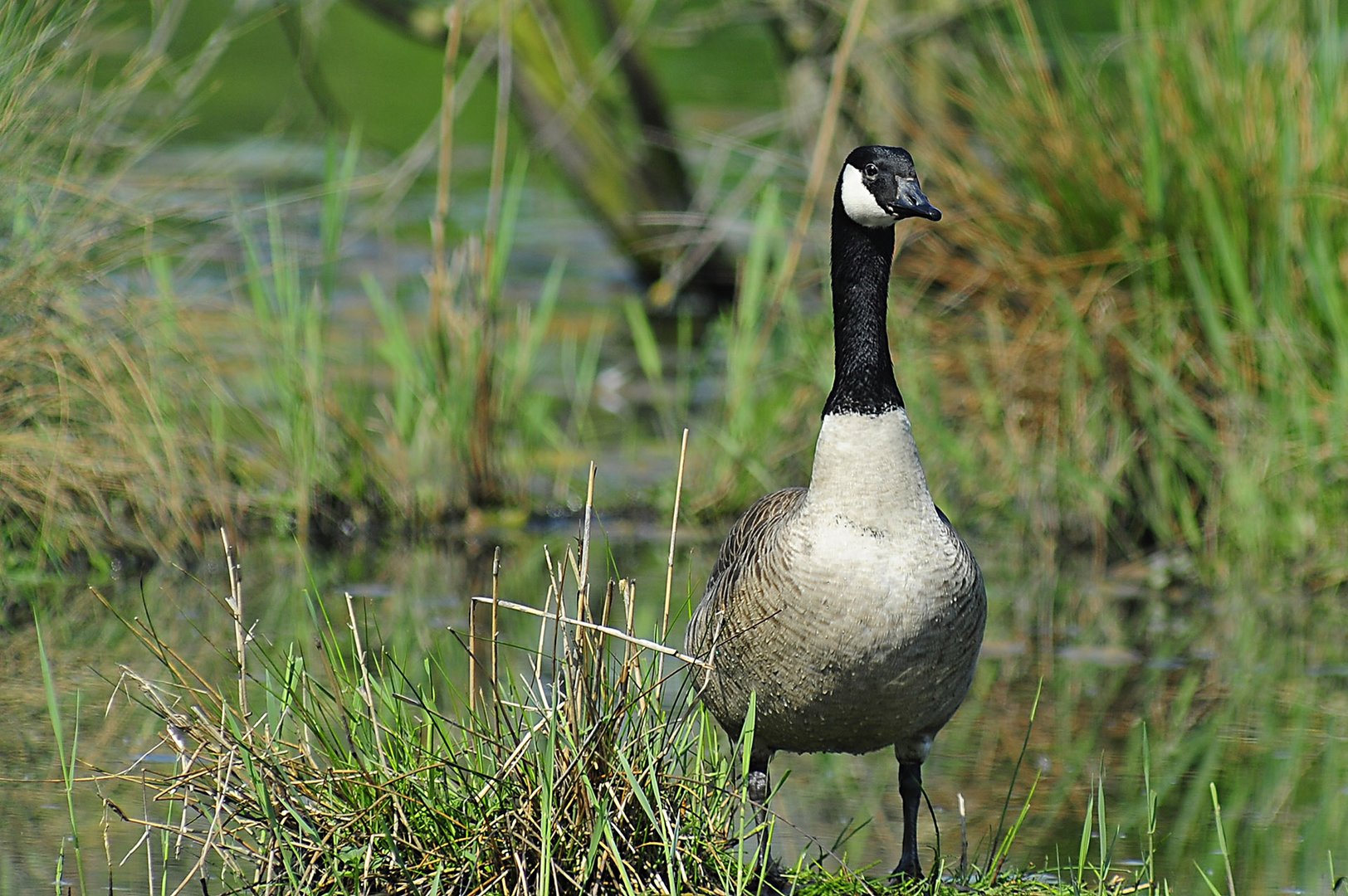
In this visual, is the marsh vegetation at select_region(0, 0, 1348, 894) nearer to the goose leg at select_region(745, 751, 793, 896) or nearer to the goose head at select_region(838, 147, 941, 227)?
the goose leg at select_region(745, 751, 793, 896)

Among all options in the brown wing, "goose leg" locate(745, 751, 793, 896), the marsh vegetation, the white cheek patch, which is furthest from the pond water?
the white cheek patch

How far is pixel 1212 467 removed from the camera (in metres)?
7.16

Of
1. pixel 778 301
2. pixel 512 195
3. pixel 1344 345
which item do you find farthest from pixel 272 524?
pixel 1344 345

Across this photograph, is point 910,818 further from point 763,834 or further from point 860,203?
point 860,203

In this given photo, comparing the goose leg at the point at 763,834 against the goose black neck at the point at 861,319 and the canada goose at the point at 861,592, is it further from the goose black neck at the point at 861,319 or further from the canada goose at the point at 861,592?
the goose black neck at the point at 861,319

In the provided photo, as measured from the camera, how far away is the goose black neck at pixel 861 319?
13.8ft

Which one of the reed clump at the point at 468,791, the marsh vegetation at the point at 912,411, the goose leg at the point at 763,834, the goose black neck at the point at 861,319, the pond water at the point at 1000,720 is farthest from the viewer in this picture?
the marsh vegetation at the point at 912,411

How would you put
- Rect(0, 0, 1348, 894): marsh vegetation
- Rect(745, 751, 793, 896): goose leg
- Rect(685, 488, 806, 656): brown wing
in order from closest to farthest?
Rect(745, 751, 793, 896): goose leg → Rect(685, 488, 806, 656): brown wing → Rect(0, 0, 1348, 894): marsh vegetation

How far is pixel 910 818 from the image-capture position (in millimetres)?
4363

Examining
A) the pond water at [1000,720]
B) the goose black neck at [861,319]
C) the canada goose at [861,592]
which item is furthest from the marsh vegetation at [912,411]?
the goose black neck at [861,319]

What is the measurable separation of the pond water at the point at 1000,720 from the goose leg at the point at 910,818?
116mm

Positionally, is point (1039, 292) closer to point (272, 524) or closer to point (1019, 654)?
point (1019, 654)

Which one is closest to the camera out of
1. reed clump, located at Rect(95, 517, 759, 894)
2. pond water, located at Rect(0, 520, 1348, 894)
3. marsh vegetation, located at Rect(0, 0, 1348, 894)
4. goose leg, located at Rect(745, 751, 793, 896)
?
reed clump, located at Rect(95, 517, 759, 894)

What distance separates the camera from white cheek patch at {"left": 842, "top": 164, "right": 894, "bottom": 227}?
438 cm
